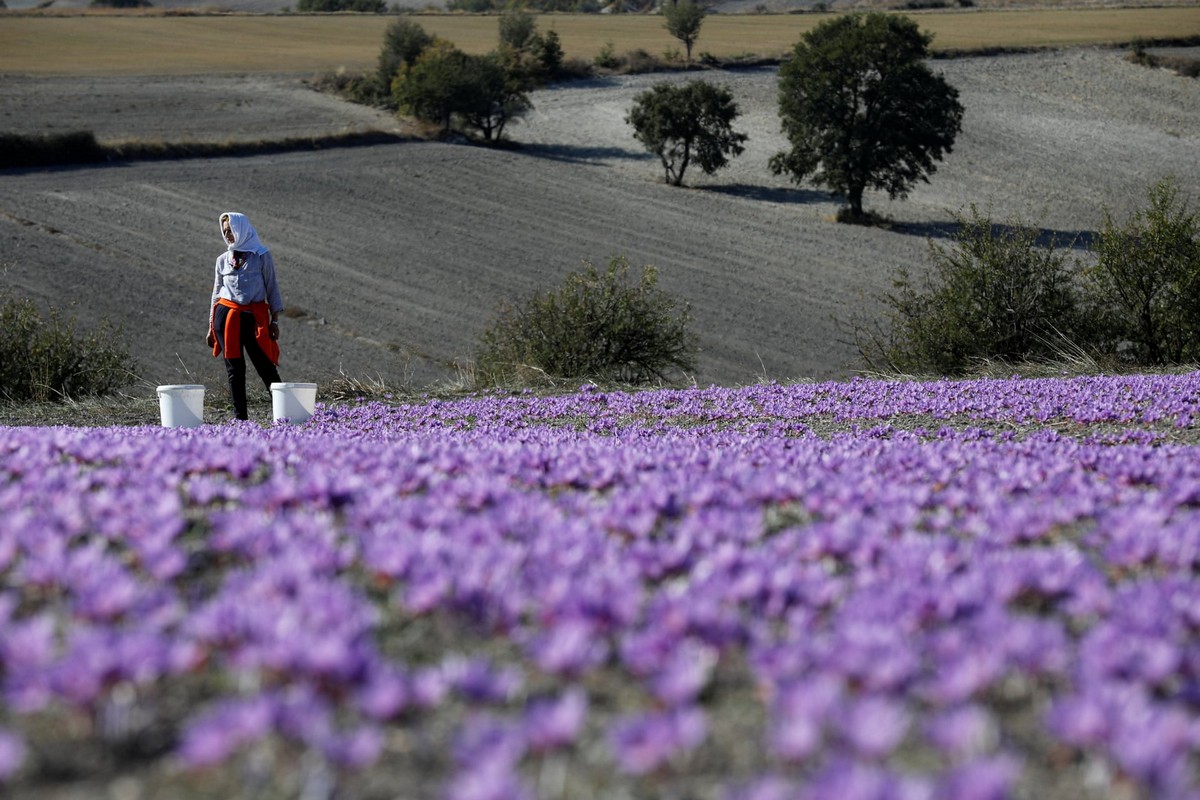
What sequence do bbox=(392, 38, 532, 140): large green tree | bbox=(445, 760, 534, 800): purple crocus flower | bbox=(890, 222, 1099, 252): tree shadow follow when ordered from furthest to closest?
bbox=(392, 38, 532, 140): large green tree → bbox=(890, 222, 1099, 252): tree shadow → bbox=(445, 760, 534, 800): purple crocus flower

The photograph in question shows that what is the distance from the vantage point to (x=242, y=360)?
10938 mm

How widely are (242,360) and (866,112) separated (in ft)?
171

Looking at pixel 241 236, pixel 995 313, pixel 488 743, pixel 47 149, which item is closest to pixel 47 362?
pixel 241 236

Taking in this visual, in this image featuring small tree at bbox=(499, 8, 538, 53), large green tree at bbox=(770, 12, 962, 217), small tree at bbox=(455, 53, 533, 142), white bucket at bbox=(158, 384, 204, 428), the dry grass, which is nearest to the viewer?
white bucket at bbox=(158, 384, 204, 428)

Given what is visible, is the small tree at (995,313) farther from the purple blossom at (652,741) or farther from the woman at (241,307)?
the purple blossom at (652,741)

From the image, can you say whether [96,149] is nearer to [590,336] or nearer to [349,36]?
[590,336]

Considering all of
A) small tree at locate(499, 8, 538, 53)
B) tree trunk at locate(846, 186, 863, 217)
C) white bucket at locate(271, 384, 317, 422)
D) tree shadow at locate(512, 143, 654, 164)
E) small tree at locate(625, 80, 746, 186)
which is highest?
small tree at locate(499, 8, 538, 53)

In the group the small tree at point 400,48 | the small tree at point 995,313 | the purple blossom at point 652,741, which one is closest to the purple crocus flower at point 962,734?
the purple blossom at point 652,741

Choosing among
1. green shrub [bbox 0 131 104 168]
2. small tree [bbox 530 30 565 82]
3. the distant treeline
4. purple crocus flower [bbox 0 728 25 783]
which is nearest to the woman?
purple crocus flower [bbox 0 728 25 783]

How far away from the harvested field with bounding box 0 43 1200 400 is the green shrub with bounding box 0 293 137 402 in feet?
6.06

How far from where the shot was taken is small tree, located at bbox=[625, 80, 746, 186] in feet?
192

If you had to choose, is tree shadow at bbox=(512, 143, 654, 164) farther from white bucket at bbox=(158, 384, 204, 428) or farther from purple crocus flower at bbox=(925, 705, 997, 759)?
purple crocus flower at bbox=(925, 705, 997, 759)

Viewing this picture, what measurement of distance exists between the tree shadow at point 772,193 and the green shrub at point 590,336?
4124 centimetres

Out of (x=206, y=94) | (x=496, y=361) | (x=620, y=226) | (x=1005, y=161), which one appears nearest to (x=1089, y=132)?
(x=1005, y=161)
